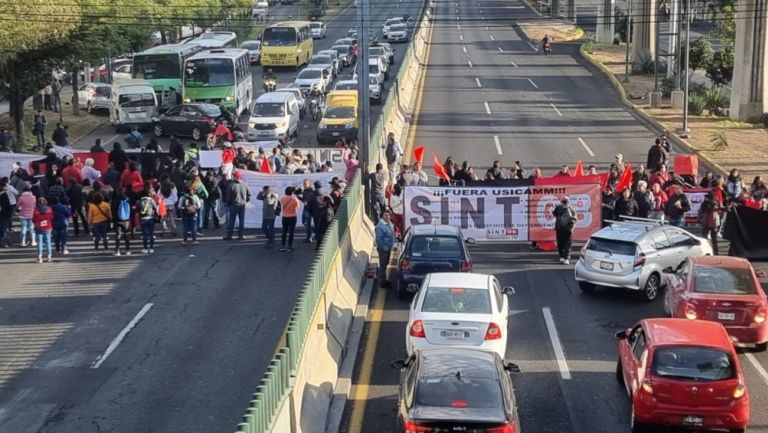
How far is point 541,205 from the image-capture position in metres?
27.6

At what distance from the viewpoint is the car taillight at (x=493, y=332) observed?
17547 millimetres

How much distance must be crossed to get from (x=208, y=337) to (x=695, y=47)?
2065 inches

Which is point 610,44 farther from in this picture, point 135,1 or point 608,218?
point 608,218

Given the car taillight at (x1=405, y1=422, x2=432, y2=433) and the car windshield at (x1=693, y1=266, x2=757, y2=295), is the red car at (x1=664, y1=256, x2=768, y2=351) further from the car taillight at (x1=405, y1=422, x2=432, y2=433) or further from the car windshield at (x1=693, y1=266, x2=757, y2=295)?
the car taillight at (x1=405, y1=422, x2=432, y2=433)

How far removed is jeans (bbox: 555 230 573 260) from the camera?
84.0ft

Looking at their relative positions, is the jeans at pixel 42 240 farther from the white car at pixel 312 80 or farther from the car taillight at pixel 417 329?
the white car at pixel 312 80

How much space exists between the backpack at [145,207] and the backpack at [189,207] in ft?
3.41

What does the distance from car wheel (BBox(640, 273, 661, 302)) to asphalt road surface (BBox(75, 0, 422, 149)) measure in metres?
22.8

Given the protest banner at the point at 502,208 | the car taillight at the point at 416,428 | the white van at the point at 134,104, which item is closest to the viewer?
the car taillight at the point at 416,428

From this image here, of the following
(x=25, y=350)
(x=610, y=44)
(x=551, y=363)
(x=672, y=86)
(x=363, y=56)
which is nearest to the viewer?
(x=551, y=363)

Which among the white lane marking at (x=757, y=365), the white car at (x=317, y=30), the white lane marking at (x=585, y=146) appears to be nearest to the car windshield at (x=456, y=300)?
the white lane marking at (x=757, y=365)

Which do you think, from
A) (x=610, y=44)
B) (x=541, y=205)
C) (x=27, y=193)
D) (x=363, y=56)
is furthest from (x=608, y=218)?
(x=610, y=44)

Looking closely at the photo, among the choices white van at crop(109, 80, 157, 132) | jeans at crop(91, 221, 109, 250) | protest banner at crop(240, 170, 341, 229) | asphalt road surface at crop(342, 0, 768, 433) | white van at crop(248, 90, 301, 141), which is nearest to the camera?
asphalt road surface at crop(342, 0, 768, 433)

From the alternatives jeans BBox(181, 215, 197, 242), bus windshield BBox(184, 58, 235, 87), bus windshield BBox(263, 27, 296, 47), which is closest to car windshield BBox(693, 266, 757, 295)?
jeans BBox(181, 215, 197, 242)
